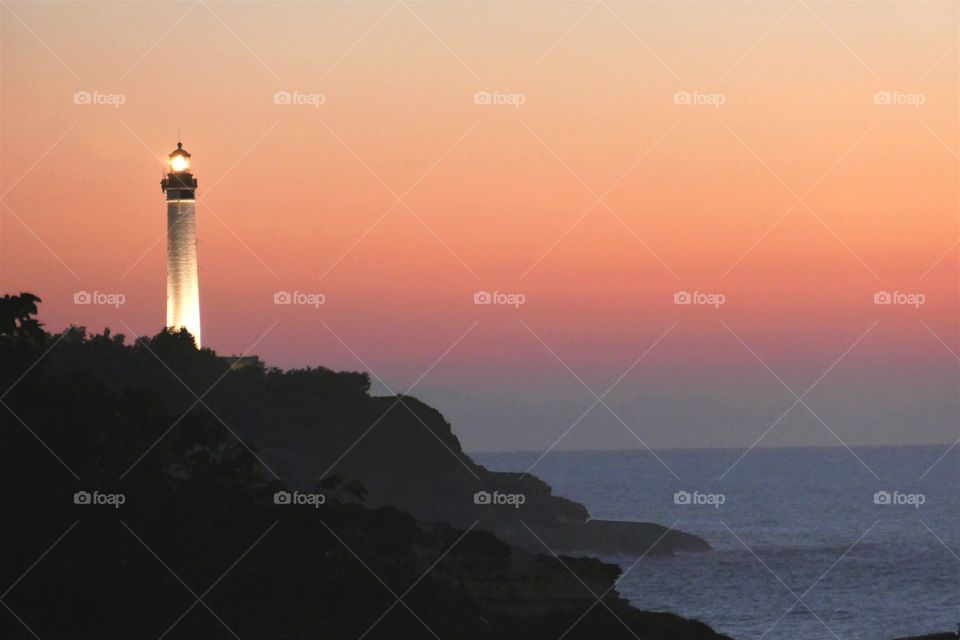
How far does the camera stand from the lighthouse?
213 feet

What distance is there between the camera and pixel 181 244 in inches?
2574

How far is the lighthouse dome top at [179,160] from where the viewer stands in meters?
65.2

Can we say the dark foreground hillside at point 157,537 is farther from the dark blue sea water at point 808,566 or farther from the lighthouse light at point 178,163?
the dark blue sea water at point 808,566

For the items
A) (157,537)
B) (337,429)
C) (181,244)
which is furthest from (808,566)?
(157,537)

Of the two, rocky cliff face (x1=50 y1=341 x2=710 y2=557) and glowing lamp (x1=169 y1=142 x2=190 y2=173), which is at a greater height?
glowing lamp (x1=169 y1=142 x2=190 y2=173)

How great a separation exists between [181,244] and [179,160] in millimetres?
3745

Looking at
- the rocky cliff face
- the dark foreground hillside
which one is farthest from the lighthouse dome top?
the dark foreground hillside

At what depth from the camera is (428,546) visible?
1766 inches

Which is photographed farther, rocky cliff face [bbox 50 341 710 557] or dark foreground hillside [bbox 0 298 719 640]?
rocky cliff face [bbox 50 341 710 557]

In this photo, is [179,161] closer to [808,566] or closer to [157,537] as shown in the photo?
[157,537]

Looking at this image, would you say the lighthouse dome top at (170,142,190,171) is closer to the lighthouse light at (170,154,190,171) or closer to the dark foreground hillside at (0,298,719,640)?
the lighthouse light at (170,154,190,171)

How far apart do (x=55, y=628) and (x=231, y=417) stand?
3296cm

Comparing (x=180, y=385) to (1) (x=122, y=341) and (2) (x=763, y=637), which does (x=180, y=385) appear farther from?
(2) (x=763, y=637)

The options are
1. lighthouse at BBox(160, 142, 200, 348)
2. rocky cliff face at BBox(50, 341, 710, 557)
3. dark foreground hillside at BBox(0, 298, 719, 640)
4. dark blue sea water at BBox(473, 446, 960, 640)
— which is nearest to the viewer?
dark foreground hillside at BBox(0, 298, 719, 640)
